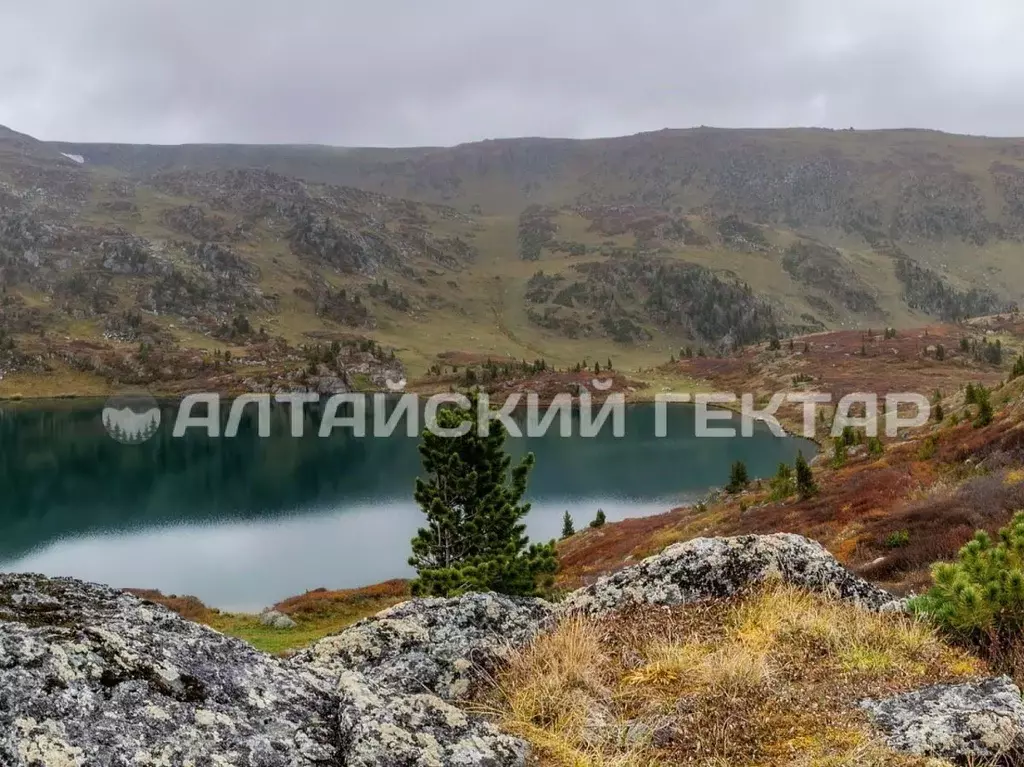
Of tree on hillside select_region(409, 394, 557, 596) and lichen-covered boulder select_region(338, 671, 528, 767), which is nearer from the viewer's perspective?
lichen-covered boulder select_region(338, 671, 528, 767)

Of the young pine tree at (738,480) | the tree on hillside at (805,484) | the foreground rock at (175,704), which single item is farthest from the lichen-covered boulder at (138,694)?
the young pine tree at (738,480)

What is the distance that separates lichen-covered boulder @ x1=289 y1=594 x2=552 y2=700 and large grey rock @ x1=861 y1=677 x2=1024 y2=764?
10.2 ft

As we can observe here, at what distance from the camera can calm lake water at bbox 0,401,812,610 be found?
47.8 metres

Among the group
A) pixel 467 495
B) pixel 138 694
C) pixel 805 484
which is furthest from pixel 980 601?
pixel 805 484

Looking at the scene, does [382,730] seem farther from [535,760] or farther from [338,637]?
[338,637]

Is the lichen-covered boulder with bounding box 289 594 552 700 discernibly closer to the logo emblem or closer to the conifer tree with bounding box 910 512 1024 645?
the conifer tree with bounding box 910 512 1024 645

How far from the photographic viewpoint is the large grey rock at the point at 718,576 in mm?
7340

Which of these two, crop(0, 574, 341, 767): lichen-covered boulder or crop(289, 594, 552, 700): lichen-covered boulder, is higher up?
crop(0, 574, 341, 767): lichen-covered boulder

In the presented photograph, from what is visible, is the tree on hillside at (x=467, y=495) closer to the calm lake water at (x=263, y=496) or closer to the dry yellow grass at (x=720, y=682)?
the dry yellow grass at (x=720, y=682)

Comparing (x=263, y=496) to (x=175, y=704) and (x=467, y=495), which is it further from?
(x=175, y=704)

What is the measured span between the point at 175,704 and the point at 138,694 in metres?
0.21

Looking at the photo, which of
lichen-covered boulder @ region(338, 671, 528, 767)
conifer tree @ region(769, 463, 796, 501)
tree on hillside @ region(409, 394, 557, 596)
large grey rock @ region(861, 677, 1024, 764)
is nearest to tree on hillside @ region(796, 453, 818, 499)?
conifer tree @ region(769, 463, 796, 501)

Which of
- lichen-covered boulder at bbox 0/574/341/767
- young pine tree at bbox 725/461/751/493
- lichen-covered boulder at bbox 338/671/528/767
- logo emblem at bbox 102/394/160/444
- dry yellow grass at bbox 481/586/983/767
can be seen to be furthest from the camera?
logo emblem at bbox 102/394/160/444

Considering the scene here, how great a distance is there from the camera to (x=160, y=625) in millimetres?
4949
